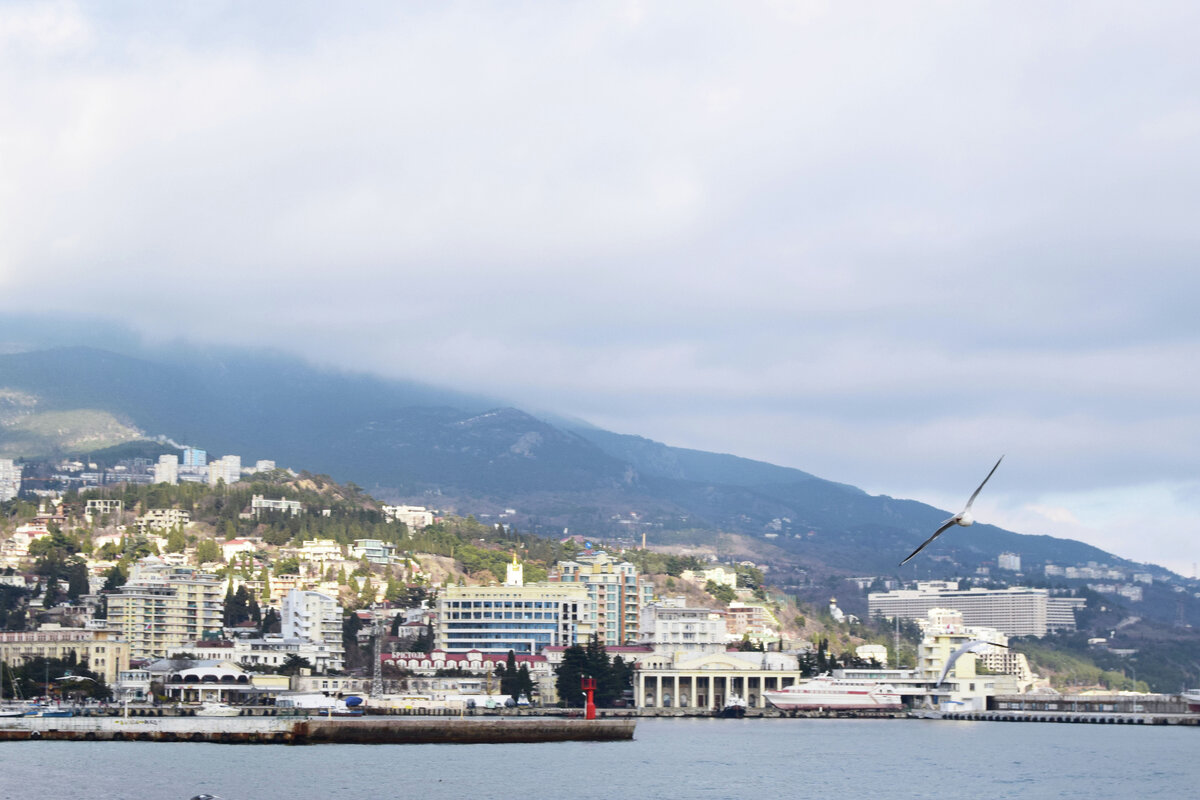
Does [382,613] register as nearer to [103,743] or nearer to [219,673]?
[219,673]

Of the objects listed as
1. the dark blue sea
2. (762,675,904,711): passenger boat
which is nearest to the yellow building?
the dark blue sea

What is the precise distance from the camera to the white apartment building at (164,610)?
158 m

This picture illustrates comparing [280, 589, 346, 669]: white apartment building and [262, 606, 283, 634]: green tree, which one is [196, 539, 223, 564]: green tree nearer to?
[262, 606, 283, 634]: green tree

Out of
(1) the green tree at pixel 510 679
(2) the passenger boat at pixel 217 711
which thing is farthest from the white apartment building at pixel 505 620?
(2) the passenger boat at pixel 217 711

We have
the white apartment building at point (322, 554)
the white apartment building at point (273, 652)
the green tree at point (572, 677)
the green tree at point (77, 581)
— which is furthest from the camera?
the white apartment building at point (322, 554)

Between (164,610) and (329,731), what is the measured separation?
208ft

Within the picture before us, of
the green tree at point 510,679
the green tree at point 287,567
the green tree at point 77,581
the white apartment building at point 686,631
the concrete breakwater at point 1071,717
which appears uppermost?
the green tree at point 287,567

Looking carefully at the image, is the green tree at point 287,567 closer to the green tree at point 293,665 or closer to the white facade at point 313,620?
the white facade at point 313,620

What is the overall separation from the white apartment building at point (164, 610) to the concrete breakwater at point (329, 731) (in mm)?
47016

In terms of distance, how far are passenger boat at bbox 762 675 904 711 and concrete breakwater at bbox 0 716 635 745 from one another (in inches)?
1910

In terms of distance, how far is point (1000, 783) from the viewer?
81875 mm

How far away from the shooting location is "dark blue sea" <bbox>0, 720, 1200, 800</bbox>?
7406 centimetres

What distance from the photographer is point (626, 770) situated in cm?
8438

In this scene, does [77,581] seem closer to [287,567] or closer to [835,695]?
[287,567]
